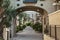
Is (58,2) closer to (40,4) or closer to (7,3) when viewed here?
(40,4)

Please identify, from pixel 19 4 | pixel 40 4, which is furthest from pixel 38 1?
pixel 19 4

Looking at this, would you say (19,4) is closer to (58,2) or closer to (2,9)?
(58,2)

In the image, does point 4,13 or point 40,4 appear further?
point 40,4

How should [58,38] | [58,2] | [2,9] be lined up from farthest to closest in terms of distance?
[58,2] → [2,9] → [58,38]

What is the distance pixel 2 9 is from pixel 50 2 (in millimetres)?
9370

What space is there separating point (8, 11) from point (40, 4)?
324 inches

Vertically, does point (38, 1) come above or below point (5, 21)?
above

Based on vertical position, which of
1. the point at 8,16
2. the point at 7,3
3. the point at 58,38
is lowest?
the point at 58,38

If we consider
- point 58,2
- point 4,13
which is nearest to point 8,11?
point 4,13

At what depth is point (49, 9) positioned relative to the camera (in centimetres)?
2559

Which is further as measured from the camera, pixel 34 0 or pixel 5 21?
pixel 34 0

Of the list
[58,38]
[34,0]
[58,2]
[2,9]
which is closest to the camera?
[58,38]

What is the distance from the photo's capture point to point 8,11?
18250mm

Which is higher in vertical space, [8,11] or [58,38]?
[8,11]
